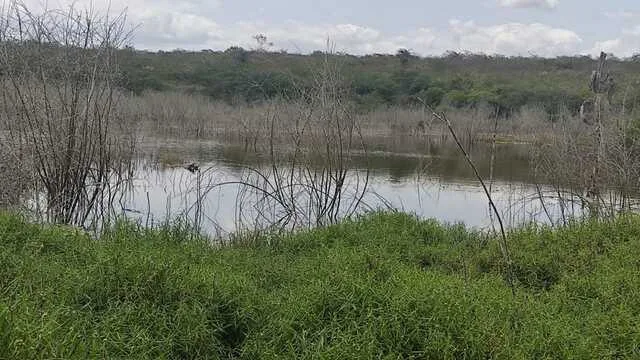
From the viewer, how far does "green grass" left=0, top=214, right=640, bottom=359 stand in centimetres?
379

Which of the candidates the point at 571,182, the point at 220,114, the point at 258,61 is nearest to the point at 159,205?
the point at 571,182

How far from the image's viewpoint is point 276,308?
14.6 feet

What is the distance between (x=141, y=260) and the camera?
14.6 ft

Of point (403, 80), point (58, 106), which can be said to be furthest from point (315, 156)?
point (403, 80)

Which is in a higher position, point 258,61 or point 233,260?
point 258,61

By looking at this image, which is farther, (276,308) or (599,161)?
(599,161)

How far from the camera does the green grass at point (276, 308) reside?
3.79 m

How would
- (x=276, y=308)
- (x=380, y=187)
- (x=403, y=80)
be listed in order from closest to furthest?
(x=276, y=308) < (x=380, y=187) < (x=403, y=80)

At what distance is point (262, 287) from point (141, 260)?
3.88 feet

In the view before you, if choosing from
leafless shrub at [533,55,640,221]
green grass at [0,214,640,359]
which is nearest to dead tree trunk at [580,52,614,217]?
leafless shrub at [533,55,640,221]

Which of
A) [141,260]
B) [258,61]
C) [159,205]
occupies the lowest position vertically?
[159,205]

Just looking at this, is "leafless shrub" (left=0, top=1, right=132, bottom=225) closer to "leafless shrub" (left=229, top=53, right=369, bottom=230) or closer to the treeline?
"leafless shrub" (left=229, top=53, right=369, bottom=230)

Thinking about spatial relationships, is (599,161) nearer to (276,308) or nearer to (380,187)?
(276,308)

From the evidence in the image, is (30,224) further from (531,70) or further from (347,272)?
(531,70)
